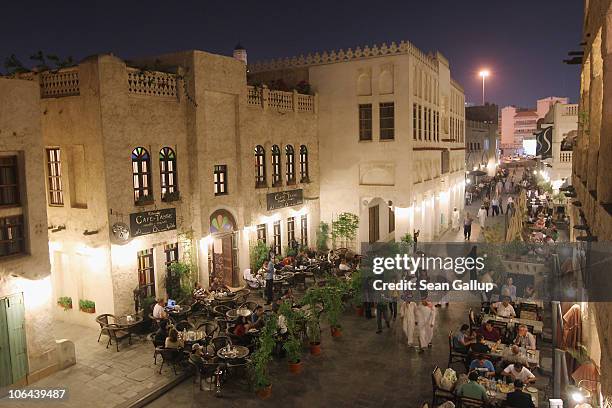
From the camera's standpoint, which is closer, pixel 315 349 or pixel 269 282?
pixel 315 349

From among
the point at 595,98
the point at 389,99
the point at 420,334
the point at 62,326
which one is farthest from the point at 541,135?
the point at 62,326

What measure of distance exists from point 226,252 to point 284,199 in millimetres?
3897

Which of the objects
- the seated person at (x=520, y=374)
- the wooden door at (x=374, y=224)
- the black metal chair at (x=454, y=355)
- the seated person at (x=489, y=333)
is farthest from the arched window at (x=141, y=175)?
the wooden door at (x=374, y=224)

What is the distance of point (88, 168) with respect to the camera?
14.8 meters

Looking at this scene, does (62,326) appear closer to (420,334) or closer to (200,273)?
(200,273)

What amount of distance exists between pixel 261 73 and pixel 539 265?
16.4 metres

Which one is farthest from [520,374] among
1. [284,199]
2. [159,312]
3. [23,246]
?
[284,199]

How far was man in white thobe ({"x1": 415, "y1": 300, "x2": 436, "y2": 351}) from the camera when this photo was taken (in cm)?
1370

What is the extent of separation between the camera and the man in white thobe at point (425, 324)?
13695mm

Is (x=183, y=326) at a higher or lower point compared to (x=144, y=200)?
lower

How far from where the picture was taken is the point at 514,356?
11656 mm

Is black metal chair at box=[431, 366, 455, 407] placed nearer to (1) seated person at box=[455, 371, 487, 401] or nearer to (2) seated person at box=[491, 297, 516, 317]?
(1) seated person at box=[455, 371, 487, 401]

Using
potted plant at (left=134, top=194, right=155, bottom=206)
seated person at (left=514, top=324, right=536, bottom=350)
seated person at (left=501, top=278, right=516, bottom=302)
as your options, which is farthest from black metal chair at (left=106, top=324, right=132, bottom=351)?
seated person at (left=501, top=278, right=516, bottom=302)

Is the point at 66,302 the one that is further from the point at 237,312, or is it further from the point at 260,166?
the point at 260,166
